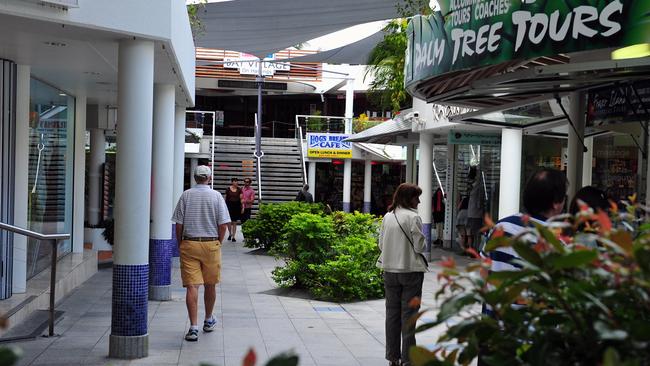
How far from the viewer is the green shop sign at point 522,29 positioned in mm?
6445

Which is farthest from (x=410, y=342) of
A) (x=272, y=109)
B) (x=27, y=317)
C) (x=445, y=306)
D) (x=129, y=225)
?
(x=272, y=109)

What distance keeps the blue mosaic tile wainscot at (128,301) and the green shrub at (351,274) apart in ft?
17.1

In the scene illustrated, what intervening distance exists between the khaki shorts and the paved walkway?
65 centimetres

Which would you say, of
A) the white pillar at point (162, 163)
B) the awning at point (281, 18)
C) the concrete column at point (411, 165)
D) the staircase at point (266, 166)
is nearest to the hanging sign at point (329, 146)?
the staircase at point (266, 166)

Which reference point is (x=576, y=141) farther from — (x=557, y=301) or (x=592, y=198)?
(x=557, y=301)

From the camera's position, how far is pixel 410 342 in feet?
24.6

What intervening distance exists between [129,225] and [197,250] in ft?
4.16

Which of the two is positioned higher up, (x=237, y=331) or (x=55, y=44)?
(x=55, y=44)

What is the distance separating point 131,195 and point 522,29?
12.3 feet

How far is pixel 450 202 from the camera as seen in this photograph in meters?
24.7

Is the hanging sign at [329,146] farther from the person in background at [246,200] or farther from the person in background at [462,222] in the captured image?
the person in background at [462,222]

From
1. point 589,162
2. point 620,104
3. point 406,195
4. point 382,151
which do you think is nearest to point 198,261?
point 406,195

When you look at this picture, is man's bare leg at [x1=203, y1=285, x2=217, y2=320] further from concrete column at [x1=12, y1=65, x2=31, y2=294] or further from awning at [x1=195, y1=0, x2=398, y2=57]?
awning at [x1=195, y1=0, x2=398, y2=57]

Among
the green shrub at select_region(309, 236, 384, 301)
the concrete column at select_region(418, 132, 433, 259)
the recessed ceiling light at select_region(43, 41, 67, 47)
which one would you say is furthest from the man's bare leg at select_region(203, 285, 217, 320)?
the concrete column at select_region(418, 132, 433, 259)
